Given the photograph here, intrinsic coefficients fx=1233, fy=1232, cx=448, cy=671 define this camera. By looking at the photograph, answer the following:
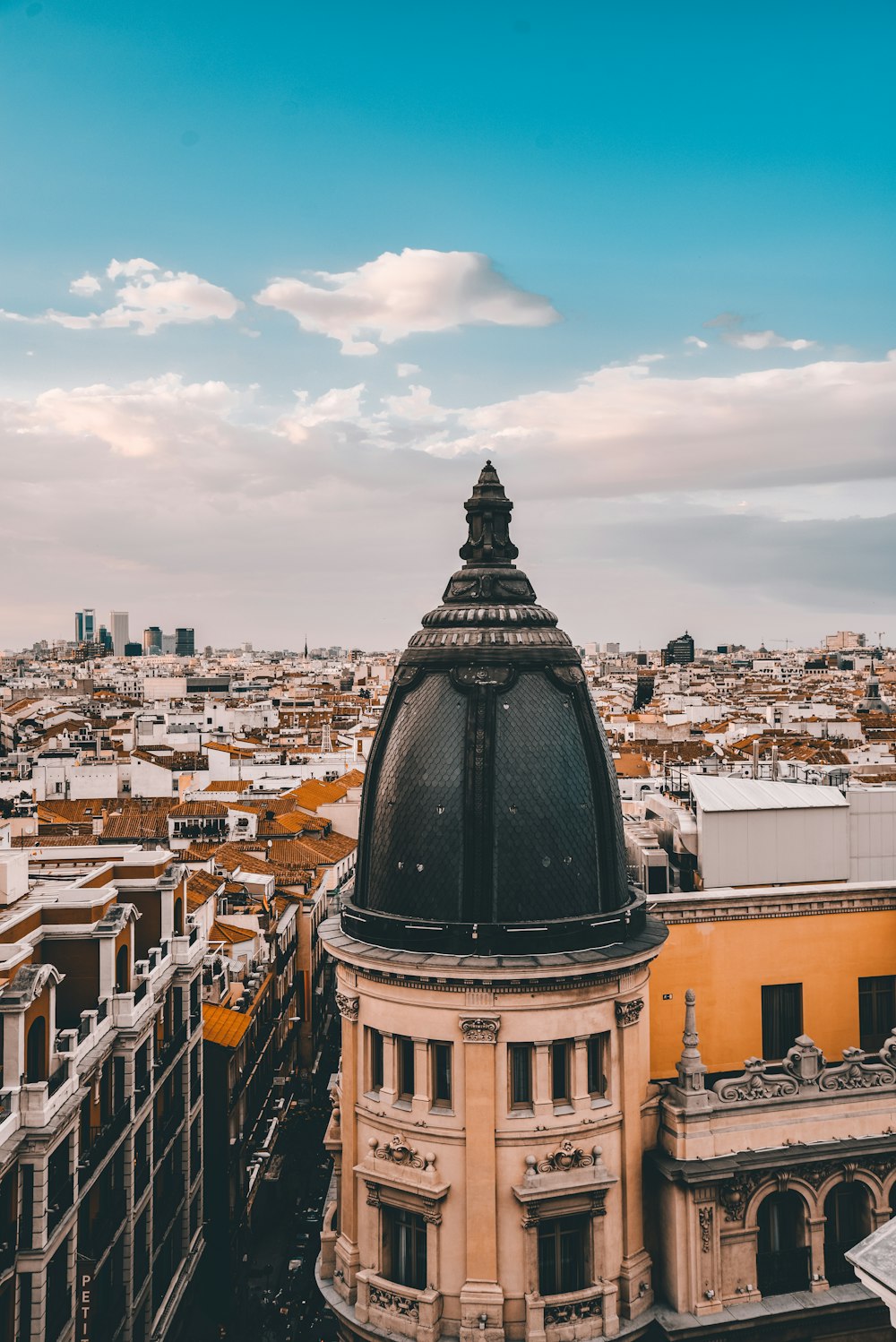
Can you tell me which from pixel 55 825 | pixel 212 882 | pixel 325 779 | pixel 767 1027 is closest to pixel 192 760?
pixel 325 779

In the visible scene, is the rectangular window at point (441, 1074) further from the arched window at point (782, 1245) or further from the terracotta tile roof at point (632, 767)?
the terracotta tile roof at point (632, 767)

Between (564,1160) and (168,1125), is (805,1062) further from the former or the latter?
(168,1125)

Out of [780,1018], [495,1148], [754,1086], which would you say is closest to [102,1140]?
[495,1148]

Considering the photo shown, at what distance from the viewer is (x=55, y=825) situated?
9175 cm

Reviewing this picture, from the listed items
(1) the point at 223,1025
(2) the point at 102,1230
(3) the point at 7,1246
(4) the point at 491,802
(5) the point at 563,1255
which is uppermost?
(4) the point at 491,802

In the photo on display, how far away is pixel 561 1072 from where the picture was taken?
25109 millimetres

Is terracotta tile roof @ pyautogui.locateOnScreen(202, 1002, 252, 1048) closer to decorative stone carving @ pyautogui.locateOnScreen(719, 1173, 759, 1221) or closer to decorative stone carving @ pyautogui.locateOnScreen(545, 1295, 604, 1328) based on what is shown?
decorative stone carving @ pyautogui.locateOnScreen(545, 1295, 604, 1328)

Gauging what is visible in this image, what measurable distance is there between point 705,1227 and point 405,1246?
20.5ft

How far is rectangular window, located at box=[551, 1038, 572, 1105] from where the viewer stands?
2500 cm

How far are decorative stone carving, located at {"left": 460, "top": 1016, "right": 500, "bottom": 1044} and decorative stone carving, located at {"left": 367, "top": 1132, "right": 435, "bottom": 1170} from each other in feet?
8.48

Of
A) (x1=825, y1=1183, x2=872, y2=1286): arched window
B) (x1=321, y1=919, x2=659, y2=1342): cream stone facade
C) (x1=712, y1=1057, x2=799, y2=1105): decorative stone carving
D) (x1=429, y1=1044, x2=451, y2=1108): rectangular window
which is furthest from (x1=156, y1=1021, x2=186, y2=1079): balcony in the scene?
(x1=825, y1=1183, x2=872, y2=1286): arched window

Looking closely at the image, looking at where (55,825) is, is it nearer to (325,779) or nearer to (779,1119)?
→ (325,779)

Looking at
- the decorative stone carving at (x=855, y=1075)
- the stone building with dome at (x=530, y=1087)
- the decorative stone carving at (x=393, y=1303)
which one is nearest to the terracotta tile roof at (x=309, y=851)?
the stone building with dome at (x=530, y=1087)

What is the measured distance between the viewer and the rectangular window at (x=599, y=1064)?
25469mm
